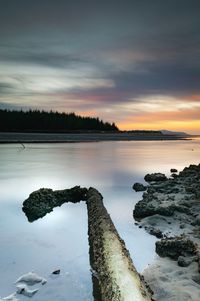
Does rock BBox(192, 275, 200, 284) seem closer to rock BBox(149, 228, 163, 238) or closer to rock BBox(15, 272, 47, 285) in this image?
rock BBox(15, 272, 47, 285)

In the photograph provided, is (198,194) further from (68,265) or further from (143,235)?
(68,265)

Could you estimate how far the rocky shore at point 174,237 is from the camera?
571cm

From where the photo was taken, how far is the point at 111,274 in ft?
16.9

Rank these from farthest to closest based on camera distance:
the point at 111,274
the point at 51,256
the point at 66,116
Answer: the point at 66,116 < the point at 51,256 < the point at 111,274

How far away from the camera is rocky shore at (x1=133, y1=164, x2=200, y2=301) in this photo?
5.71 m

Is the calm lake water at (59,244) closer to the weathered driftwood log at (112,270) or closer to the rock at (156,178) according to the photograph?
the weathered driftwood log at (112,270)

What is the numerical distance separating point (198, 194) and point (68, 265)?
23.5ft

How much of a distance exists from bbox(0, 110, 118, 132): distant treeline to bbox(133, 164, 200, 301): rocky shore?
398 ft

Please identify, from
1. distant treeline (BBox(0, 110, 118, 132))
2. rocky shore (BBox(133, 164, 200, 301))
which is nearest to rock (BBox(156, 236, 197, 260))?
rocky shore (BBox(133, 164, 200, 301))

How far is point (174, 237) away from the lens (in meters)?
7.73

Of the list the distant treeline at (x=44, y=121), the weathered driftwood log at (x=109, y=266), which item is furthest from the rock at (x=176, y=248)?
the distant treeline at (x=44, y=121)

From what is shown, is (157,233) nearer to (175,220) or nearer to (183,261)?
(175,220)

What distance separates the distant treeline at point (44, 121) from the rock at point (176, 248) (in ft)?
412

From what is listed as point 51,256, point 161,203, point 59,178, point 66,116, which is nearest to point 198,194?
point 161,203
